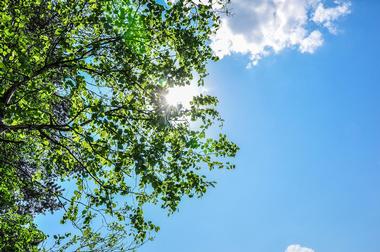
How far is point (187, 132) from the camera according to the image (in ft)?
35.9

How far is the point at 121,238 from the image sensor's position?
49.7ft

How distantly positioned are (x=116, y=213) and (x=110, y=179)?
1465 mm

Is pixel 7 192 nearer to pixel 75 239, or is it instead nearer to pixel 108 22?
pixel 75 239

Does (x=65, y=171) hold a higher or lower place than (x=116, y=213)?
higher

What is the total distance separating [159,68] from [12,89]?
4.74 meters

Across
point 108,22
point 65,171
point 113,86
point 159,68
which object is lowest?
point 65,171

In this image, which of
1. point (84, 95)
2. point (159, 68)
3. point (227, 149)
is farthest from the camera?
point (84, 95)

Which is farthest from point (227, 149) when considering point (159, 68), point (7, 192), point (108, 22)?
point (7, 192)

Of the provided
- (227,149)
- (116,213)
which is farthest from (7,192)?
(227,149)

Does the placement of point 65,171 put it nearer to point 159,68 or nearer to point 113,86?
point 113,86

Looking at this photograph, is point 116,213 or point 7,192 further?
point 7,192

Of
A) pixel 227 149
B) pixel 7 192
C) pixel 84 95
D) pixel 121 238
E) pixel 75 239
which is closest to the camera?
pixel 227 149

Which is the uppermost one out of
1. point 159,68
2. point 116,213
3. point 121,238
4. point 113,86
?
point 113,86

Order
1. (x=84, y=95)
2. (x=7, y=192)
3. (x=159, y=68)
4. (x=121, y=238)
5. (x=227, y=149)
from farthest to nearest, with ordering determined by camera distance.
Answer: (x=121, y=238)
(x=7, y=192)
(x=84, y=95)
(x=227, y=149)
(x=159, y=68)
